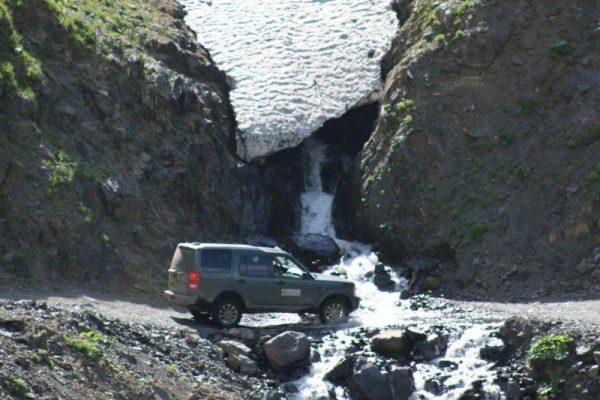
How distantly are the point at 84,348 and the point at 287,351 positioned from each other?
5.46m

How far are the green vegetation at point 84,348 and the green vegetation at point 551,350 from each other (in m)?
9.14

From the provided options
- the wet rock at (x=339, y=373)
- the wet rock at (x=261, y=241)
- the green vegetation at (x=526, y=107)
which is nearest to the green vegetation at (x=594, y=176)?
the green vegetation at (x=526, y=107)

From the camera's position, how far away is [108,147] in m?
30.8

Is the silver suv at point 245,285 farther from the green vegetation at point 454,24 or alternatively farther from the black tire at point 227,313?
the green vegetation at point 454,24

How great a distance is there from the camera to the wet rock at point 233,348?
2217 centimetres

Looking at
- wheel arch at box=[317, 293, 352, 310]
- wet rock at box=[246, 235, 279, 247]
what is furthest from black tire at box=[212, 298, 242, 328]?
wet rock at box=[246, 235, 279, 247]

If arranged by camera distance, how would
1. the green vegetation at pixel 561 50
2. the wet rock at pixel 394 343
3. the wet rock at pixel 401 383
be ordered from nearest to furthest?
the wet rock at pixel 401 383
the wet rock at pixel 394 343
the green vegetation at pixel 561 50

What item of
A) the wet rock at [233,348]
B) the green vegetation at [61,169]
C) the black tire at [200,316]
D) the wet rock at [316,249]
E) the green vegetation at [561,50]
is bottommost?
the wet rock at [233,348]

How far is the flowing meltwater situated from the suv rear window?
3.79m

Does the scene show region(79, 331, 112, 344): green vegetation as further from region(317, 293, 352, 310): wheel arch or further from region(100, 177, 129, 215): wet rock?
region(100, 177, 129, 215): wet rock

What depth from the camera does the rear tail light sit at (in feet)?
79.9

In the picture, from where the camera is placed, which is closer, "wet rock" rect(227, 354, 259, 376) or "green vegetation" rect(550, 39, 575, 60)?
"wet rock" rect(227, 354, 259, 376)

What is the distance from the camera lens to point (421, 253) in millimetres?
30969

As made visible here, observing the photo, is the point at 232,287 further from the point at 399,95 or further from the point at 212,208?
the point at 399,95
